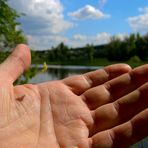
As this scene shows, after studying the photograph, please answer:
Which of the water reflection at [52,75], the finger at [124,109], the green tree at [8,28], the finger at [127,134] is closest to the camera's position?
the finger at [127,134]

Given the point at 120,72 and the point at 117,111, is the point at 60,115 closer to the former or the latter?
the point at 117,111

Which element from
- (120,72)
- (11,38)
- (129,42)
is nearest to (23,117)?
(120,72)

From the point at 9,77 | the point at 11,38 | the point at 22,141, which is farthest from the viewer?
the point at 11,38

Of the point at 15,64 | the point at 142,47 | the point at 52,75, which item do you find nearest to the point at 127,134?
the point at 15,64

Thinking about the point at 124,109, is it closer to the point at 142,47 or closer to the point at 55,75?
the point at 55,75

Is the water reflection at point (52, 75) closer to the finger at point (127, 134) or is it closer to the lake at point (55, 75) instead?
the lake at point (55, 75)

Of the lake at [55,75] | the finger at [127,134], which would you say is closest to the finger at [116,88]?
the finger at [127,134]

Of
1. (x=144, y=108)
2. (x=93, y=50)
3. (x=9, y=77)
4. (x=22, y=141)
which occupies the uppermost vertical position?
(x=9, y=77)
